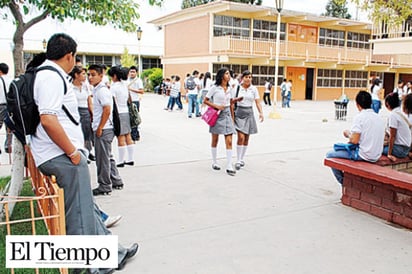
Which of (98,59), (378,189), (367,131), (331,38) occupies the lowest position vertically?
(378,189)

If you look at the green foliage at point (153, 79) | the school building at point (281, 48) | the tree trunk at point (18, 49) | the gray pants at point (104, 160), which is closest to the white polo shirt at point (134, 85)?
the gray pants at point (104, 160)

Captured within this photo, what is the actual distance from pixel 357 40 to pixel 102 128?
90.7 feet

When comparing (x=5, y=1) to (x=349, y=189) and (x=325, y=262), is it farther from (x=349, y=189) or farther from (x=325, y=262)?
(x=349, y=189)

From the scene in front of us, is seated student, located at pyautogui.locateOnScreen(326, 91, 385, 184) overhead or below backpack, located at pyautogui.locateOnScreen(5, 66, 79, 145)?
below

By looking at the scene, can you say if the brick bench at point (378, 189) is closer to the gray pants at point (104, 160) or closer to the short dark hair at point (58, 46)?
the gray pants at point (104, 160)

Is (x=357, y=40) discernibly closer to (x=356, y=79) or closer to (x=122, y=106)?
(x=356, y=79)

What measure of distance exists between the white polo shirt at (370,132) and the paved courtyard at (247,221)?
700 millimetres

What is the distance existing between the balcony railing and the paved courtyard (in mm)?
16006

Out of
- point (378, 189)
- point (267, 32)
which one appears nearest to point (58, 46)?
point (378, 189)

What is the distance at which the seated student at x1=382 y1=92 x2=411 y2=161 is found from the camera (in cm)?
490

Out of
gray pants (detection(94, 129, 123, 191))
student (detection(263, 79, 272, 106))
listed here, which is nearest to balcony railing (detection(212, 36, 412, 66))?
student (detection(263, 79, 272, 106))

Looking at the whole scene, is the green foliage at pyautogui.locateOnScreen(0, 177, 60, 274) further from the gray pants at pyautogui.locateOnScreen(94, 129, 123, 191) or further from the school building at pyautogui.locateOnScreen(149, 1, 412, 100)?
the school building at pyautogui.locateOnScreen(149, 1, 412, 100)

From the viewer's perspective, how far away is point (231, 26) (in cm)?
2367

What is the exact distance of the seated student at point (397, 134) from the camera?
4.90 metres
